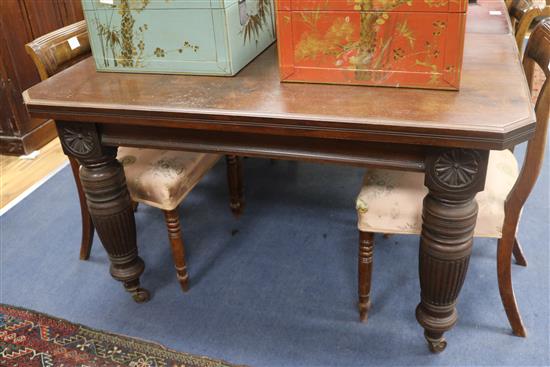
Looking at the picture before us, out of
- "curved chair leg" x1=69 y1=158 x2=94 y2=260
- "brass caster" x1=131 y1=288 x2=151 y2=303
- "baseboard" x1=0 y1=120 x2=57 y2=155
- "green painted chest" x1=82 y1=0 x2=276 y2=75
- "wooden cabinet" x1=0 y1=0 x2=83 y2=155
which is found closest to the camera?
"green painted chest" x1=82 y1=0 x2=276 y2=75

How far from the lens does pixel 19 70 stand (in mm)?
2756

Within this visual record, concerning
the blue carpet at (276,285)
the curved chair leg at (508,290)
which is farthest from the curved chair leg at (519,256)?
the curved chair leg at (508,290)

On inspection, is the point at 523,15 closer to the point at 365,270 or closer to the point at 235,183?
the point at 365,270

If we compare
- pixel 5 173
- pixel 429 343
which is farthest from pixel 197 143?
pixel 5 173

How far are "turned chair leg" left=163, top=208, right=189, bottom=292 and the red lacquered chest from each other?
2.14 feet

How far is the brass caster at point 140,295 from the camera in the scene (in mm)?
1771

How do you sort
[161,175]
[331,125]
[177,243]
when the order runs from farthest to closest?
[177,243]
[161,175]
[331,125]

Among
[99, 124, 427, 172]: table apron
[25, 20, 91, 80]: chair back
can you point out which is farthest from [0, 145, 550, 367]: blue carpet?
[25, 20, 91, 80]: chair back

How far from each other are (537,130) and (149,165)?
3.66 ft

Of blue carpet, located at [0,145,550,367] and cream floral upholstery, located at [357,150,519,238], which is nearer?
cream floral upholstery, located at [357,150,519,238]

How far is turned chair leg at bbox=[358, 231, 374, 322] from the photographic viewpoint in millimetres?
1516

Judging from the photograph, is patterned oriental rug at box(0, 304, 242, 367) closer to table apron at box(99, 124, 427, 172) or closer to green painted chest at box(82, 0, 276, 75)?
table apron at box(99, 124, 427, 172)

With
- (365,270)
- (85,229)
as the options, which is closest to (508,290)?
(365,270)

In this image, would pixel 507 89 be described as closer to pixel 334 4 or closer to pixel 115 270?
pixel 334 4
